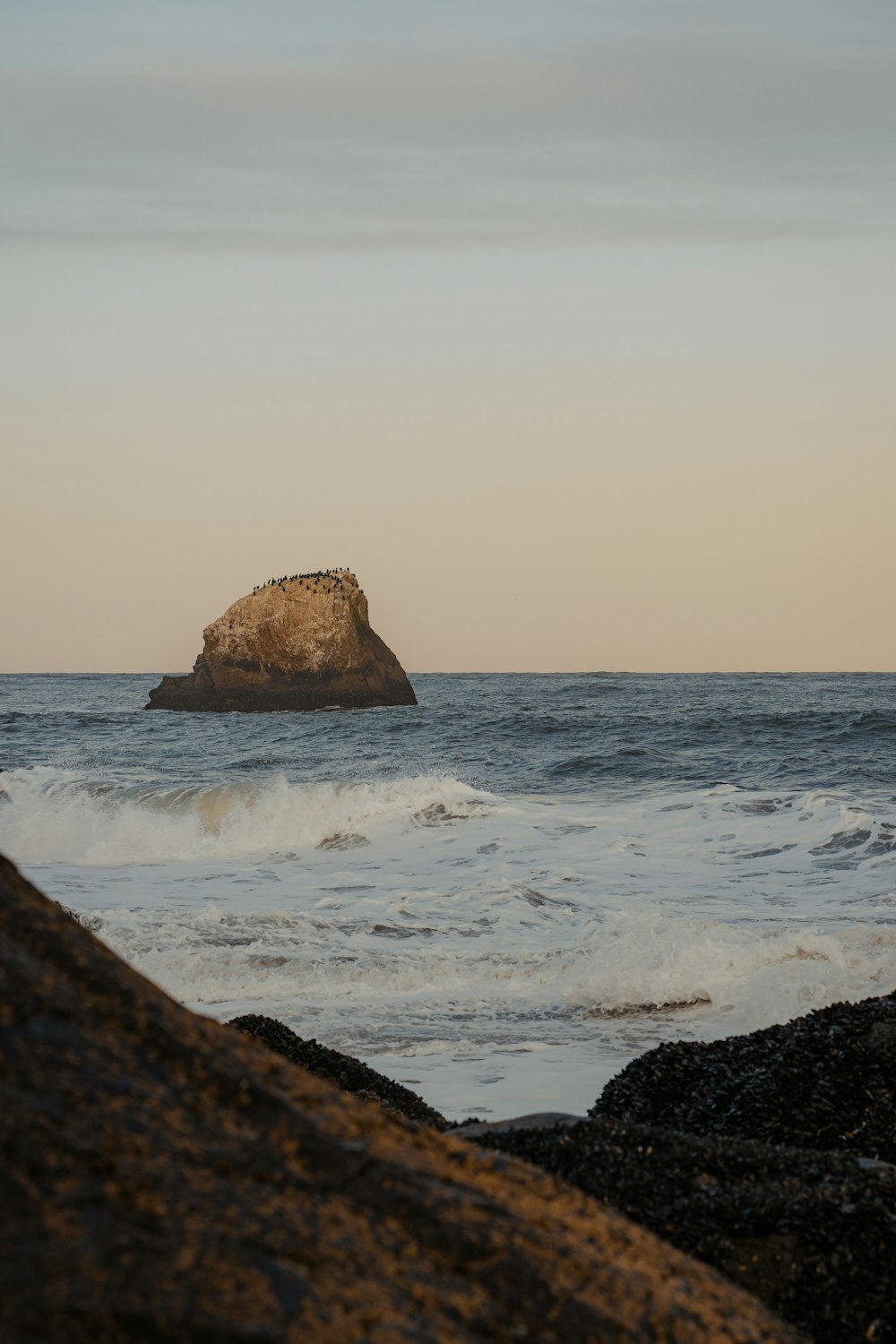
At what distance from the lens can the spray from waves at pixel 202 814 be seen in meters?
18.3

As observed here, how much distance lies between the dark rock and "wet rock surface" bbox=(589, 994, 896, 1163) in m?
1.26

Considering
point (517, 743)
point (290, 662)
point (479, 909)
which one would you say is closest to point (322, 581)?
point (290, 662)

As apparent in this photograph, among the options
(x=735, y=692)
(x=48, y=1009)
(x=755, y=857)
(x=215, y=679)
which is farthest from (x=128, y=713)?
(x=48, y=1009)

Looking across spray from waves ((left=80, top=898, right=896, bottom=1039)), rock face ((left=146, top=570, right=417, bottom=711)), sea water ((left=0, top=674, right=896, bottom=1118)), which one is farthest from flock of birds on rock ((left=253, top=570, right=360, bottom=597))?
spray from waves ((left=80, top=898, right=896, bottom=1039))

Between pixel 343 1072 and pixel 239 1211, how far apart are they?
157 inches

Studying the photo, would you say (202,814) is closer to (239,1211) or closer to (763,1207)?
(763,1207)

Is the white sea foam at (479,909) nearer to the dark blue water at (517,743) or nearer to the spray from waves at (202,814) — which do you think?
the spray from waves at (202,814)

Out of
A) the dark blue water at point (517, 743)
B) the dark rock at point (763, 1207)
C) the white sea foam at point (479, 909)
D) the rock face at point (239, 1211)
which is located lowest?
the white sea foam at point (479, 909)

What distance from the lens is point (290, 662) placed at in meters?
56.5

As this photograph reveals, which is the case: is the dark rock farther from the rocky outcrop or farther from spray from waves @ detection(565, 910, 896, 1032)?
spray from waves @ detection(565, 910, 896, 1032)

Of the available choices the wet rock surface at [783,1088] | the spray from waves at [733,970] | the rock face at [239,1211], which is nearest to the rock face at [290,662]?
the spray from waves at [733,970]

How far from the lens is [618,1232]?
2391mm

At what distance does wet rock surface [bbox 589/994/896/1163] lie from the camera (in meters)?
5.05

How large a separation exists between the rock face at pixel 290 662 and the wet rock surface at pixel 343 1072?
49.2 metres
